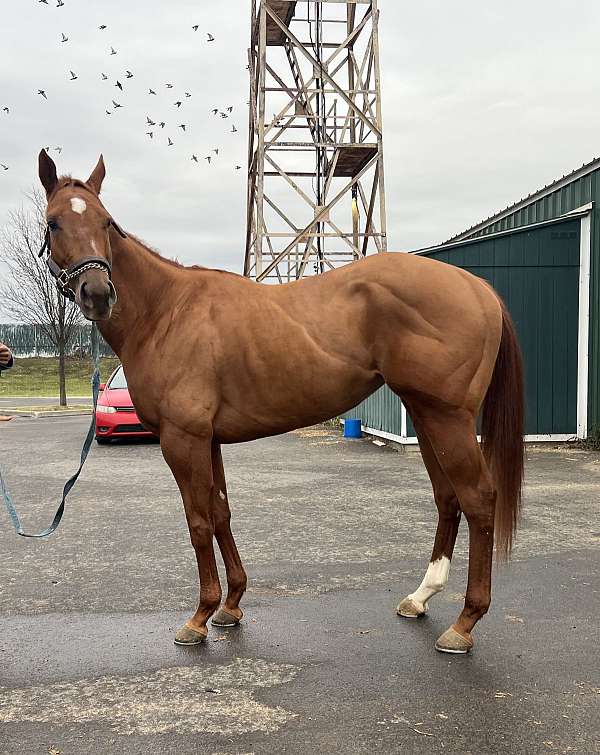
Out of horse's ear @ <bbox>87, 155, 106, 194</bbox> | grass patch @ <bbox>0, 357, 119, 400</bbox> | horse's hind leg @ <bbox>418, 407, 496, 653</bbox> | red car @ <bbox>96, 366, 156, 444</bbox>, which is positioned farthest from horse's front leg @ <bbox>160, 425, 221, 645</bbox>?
grass patch @ <bbox>0, 357, 119, 400</bbox>

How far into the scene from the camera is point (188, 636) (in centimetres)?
363

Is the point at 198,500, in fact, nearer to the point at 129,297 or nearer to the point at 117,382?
the point at 129,297

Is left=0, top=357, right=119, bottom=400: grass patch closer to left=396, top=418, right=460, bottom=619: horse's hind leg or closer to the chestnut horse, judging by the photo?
the chestnut horse

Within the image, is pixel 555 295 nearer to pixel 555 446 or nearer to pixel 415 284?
pixel 555 446

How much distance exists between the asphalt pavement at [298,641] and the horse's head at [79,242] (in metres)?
1.76

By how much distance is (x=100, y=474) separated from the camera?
941 centimetres

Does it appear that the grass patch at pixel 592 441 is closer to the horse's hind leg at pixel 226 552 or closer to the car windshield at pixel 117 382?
the horse's hind leg at pixel 226 552

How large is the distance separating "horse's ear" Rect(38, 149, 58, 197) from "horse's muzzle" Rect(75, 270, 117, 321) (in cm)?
60

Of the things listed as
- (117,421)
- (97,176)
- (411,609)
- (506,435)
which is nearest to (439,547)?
(411,609)

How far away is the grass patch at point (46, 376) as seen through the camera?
1225 inches

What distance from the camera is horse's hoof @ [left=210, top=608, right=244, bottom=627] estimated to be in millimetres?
3920

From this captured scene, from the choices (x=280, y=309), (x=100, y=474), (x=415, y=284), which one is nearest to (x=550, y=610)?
(x=415, y=284)

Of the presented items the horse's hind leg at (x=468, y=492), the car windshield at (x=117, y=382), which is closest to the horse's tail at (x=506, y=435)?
the horse's hind leg at (x=468, y=492)

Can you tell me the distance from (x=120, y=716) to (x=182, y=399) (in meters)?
1.49
